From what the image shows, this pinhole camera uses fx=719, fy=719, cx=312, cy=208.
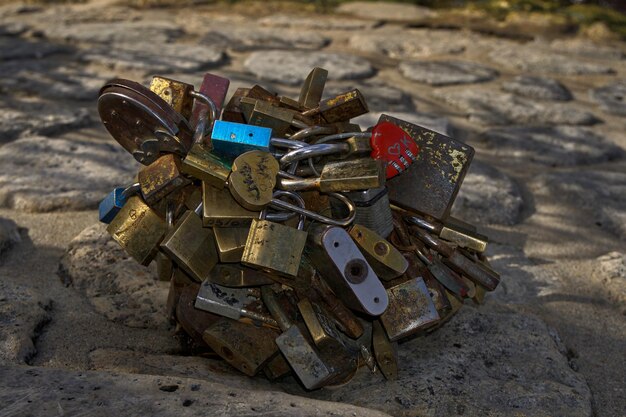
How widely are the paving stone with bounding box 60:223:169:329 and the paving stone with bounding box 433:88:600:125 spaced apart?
6.62ft

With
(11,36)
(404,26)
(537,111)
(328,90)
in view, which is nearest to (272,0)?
(404,26)

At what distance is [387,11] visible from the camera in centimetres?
561

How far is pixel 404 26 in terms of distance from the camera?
5188mm

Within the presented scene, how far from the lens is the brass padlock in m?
1.45

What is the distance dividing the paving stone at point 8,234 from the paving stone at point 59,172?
6.9 inches

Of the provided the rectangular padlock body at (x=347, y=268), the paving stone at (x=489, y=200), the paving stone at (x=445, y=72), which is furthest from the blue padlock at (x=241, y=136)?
the paving stone at (x=445, y=72)

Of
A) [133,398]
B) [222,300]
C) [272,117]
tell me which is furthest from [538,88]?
[133,398]

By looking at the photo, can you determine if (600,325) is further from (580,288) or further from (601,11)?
(601,11)

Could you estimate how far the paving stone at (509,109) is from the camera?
3.53 m

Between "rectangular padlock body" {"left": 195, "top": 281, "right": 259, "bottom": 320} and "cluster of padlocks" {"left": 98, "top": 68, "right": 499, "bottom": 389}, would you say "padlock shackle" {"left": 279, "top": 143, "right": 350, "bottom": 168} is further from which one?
"rectangular padlock body" {"left": 195, "top": 281, "right": 259, "bottom": 320}

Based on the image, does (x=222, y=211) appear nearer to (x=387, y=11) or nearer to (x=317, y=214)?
(x=317, y=214)

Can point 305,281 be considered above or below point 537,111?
above

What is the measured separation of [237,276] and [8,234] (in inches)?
37.1

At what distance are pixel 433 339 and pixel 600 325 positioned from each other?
0.55 metres
